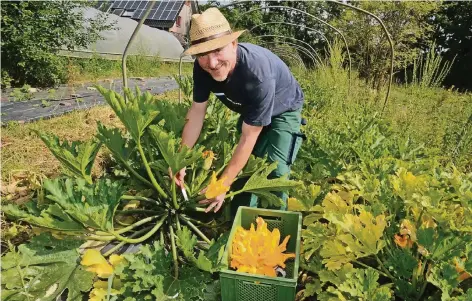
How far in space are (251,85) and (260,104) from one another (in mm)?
131

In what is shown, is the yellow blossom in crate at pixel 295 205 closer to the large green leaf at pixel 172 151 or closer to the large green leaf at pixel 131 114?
the large green leaf at pixel 172 151

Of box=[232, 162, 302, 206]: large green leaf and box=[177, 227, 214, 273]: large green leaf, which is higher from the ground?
box=[232, 162, 302, 206]: large green leaf

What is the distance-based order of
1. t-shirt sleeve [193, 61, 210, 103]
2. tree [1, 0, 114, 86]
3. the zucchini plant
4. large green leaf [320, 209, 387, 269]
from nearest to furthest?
large green leaf [320, 209, 387, 269] → the zucchini plant → t-shirt sleeve [193, 61, 210, 103] → tree [1, 0, 114, 86]

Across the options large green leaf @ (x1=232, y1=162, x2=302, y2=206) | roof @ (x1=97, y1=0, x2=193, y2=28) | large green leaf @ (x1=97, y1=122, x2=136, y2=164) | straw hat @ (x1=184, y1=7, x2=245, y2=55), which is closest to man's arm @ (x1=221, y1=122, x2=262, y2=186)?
large green leaf @ (x1=232, y1=162, x2=302, y2=206)

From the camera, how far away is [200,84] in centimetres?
257

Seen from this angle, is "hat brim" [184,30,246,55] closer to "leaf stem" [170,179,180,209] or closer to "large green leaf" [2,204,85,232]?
"leaf stem" [170,179,180,209]

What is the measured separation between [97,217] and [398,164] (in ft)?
6.00

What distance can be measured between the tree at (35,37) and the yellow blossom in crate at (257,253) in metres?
7.56

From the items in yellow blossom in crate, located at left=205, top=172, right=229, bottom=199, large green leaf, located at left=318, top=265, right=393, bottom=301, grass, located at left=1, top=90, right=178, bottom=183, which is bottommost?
grass, located at left=1, top=90, right=178, bottom=183

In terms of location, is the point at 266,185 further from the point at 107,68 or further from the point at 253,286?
the point at 107,68

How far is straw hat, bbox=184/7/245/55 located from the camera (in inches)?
80.2

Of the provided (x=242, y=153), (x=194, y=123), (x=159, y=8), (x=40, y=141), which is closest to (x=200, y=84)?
(x=194, y=123)

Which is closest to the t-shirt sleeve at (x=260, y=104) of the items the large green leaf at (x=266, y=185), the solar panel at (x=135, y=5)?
the large green leaf at (x=266, y=185)

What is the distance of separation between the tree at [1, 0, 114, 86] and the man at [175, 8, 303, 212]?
21.8ft
